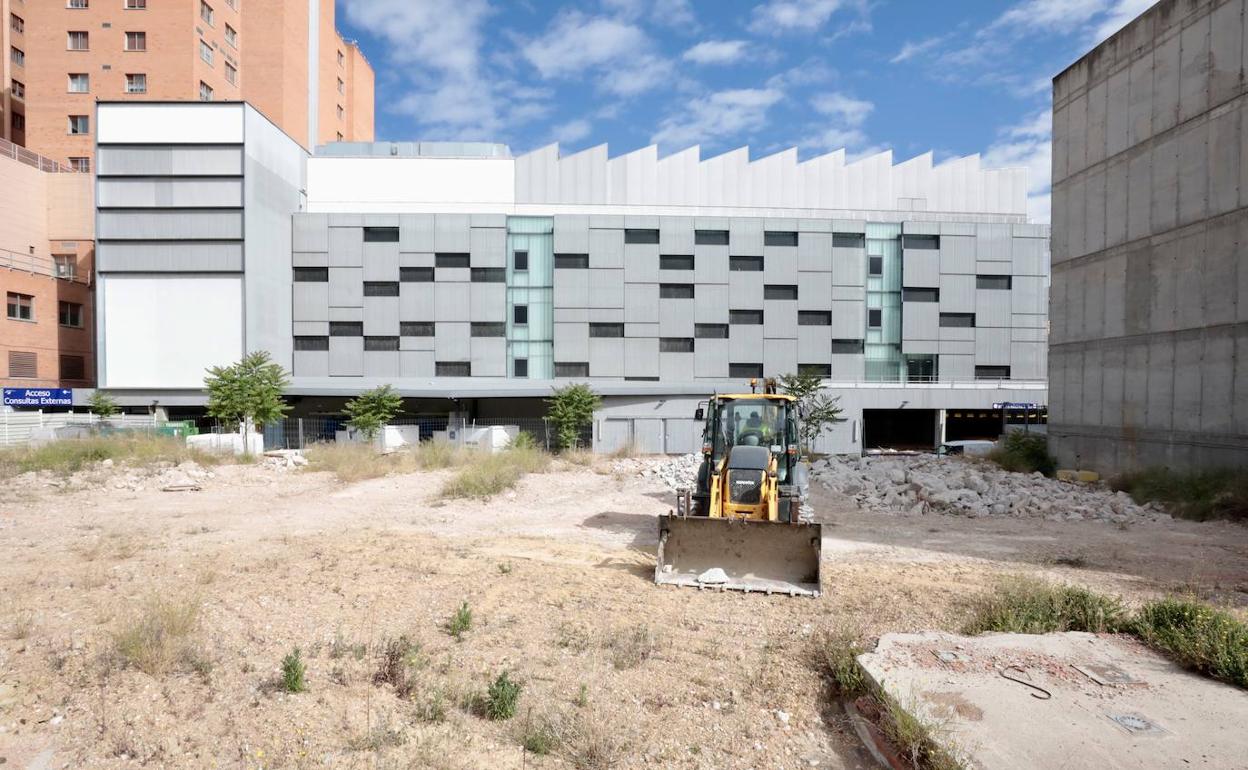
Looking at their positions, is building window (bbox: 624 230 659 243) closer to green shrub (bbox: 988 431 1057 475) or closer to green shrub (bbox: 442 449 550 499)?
green shrub (bbox: 442 449 550 499)

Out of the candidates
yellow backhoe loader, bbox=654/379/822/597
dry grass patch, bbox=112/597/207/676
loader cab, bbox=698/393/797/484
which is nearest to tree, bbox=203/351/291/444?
dry grass patch, bbox=112/597/207/676

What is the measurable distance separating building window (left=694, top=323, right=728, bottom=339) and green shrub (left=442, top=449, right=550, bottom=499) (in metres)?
18.2

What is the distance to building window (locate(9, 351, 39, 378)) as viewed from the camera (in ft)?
115

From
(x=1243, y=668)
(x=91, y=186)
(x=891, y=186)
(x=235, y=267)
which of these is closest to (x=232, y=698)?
(x=1243, y=668)

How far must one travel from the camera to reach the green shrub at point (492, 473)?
1772 cm

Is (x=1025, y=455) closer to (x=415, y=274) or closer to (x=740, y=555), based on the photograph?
(x=740, y=555)

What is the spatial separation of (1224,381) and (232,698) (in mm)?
22328

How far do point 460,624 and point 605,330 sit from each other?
3294 cm

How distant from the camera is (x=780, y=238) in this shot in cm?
4012

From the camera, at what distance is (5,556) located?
10422 mm

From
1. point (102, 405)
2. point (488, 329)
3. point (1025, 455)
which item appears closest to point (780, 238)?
point (488, 329)

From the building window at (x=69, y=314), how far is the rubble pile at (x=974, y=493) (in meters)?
44.8

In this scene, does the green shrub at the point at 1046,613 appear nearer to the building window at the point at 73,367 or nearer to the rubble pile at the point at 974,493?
the rubble pile at the point at 974,493

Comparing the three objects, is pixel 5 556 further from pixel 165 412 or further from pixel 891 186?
pixel 891 186
